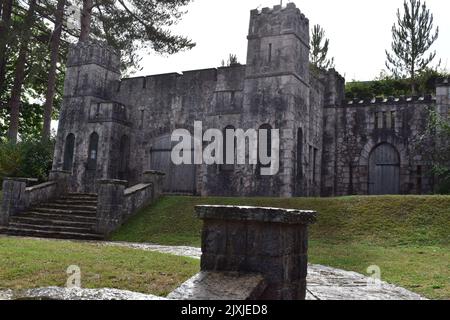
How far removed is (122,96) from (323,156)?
34.5ft

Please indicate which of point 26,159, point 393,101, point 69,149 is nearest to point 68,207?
point 69,149

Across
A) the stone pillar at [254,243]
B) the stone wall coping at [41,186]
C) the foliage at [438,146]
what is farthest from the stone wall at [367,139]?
the stone pillar at [254,243]

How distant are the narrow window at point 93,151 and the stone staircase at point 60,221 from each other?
13.7 ft

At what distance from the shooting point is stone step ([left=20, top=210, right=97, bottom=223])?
14664 millimetres

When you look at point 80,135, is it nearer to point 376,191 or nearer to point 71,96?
point 71,96

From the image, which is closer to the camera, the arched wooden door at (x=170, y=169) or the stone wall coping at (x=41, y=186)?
the stone wall coping at (x=41, y=186)

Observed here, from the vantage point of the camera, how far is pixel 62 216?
14.9m

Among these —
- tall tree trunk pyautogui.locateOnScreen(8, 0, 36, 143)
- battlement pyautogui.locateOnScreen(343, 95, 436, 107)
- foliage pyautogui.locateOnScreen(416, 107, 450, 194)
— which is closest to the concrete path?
foliage pyautogui.locateOnScreen(416, 107, 450, 194)

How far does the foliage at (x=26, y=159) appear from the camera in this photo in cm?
2029

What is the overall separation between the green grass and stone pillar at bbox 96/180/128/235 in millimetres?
4671

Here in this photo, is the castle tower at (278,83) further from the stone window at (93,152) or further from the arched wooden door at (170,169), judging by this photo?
the stone window at (93,152)
